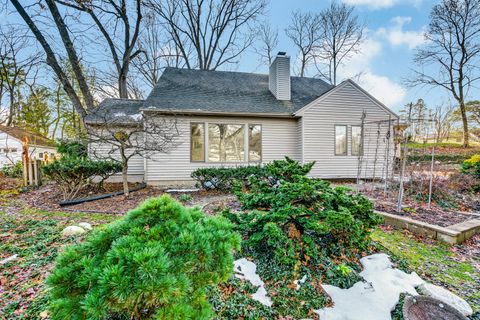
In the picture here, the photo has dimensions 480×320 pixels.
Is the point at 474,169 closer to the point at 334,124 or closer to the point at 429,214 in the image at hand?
the point at 429,214

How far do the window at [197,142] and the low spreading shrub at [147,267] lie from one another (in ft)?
24.0

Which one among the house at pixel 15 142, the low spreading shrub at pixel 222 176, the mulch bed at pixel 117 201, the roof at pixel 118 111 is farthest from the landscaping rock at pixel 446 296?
the house at pixel 15 142

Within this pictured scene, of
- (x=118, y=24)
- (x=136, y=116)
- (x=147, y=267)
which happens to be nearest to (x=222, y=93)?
(x=136, y=116)

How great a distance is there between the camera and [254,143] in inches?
370

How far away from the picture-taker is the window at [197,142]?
8781 mm

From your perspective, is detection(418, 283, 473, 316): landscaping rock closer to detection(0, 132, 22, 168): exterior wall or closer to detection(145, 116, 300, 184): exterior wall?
detection(145, 116, 300, 184): exterior wall

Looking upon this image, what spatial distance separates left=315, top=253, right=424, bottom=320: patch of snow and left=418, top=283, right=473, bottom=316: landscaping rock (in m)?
0.08

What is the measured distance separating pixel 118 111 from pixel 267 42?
14.4m

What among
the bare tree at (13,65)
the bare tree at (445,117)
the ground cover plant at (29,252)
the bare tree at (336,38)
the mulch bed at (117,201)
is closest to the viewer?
the ground cover plant at (29,252)

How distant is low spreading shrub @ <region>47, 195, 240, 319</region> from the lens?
1072 mm

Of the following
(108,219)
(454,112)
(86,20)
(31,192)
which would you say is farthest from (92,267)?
(454,112)

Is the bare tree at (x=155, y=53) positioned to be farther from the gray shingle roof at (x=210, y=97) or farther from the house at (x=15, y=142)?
the house at (x=15, y=142)

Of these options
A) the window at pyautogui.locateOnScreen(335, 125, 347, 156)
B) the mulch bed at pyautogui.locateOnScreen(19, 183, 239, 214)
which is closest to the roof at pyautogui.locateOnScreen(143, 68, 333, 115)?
the window at pyautogui.locateOnScreen(335, 125, 347, 156)

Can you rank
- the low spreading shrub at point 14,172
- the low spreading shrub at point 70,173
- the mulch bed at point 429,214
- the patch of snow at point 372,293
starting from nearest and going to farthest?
the patch of snow at point 372,293 < the mulch bed at point 429,214 < the low spreading shrub at point 70,173 < the low spreading shrub at point 14,172
